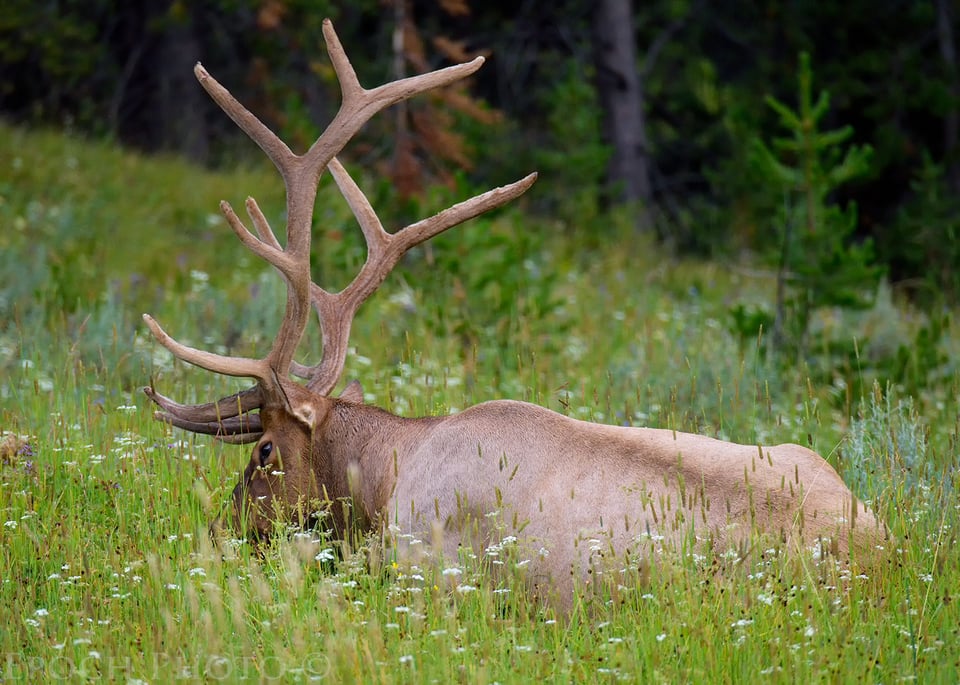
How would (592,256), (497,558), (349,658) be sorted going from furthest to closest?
1. (592,256)
2. (497,558)
3. (349,658)

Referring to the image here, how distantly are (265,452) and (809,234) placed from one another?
4.49 meters

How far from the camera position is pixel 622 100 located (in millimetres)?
15312

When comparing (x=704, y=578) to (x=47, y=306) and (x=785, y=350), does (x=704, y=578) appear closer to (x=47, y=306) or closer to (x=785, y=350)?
(x=785, y=350)

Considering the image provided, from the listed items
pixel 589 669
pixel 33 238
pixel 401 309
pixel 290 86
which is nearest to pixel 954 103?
pixel 290 86

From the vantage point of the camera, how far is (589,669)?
139 inches

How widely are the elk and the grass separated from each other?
0.17 meters

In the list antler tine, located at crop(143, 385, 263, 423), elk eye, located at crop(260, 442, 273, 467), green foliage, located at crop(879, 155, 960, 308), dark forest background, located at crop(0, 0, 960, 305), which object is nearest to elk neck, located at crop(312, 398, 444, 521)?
elk eye, located at crop(260, 442, 273, 467)

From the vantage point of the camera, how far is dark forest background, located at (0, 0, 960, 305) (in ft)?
46.8

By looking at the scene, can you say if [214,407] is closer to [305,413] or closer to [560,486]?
[305,413]

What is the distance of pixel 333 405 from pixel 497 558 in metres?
1.22

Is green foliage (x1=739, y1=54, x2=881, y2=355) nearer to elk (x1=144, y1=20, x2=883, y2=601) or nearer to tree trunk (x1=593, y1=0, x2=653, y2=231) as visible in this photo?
elk (x1=144, y1=20, x2=883, y2=601)

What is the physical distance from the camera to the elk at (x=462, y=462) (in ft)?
13.3

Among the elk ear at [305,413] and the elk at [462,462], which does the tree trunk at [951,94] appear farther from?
the elk ear at [305,413]

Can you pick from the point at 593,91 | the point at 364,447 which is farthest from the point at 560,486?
the point at 593,91
